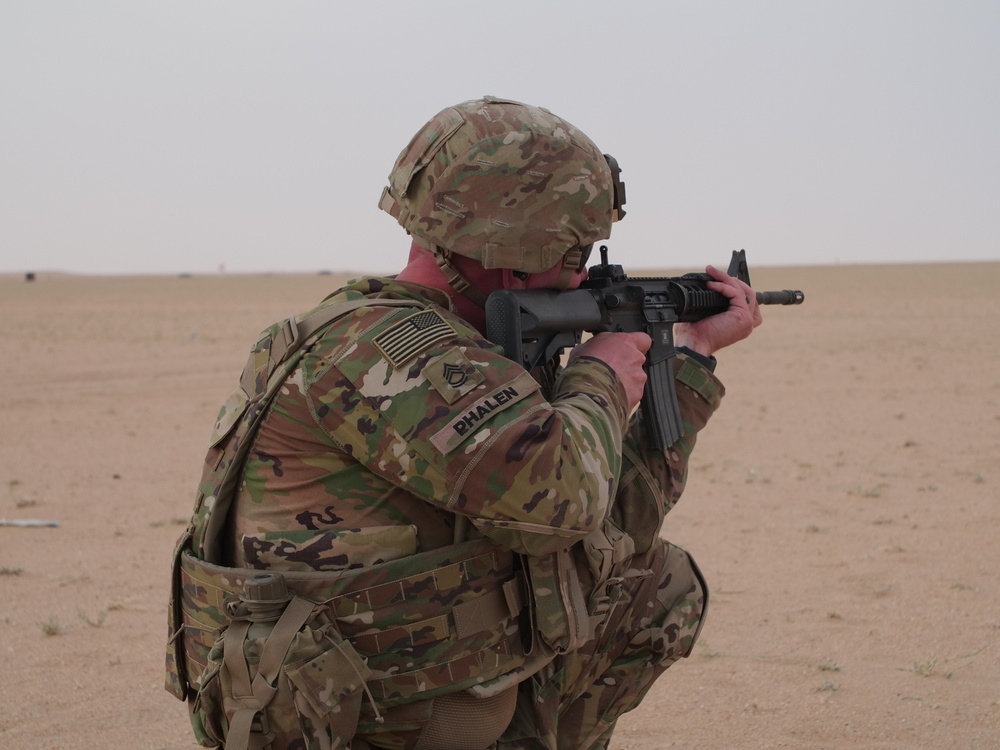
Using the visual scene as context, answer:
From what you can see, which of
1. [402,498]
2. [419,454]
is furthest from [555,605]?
[419,454]

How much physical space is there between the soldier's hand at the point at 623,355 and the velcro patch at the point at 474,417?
47 cm

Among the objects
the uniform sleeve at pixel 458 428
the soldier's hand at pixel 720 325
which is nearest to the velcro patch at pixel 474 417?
the uniform sleeve at pixel 458 428

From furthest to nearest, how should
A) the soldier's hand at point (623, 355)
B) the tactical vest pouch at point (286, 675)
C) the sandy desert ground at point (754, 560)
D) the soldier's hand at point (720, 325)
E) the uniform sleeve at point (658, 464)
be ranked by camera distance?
the sandy desert ground at point (754, 560) → the soldier's hand at point (720, 325) → the uniform sleeve at point (658, 464) → the soldier's hand at point (623, 355) → the tactical vest pouch at point (286, 675)

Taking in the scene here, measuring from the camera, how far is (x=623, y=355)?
2914 millimetres

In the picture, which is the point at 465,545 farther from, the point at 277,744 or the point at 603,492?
the point at 277,744

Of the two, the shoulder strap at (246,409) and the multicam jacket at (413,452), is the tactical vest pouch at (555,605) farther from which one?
the shoulder strap at (246,409)

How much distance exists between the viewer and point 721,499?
8.42 meters

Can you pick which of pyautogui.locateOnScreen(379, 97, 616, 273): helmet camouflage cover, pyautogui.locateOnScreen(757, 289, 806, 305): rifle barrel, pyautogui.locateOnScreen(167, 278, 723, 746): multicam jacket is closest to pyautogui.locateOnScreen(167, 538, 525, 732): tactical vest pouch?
pyautogui.locateOnScreen(167, 278, 723, 746): multicam jacket

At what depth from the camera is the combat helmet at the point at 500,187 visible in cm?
265

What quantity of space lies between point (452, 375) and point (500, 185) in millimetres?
538

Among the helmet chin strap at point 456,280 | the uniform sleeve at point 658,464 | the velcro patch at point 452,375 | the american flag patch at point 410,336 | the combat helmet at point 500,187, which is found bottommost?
the uniform sleeve at point 658,464

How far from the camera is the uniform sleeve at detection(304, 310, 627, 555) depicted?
7.78 feet

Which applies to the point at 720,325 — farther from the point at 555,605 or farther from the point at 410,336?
the point at 410,336

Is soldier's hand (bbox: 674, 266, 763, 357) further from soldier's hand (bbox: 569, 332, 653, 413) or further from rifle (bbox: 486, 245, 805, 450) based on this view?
soldier's hand (bbox: 569, 332, 653, 413)
